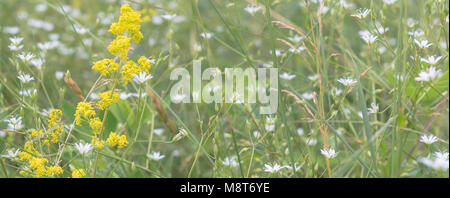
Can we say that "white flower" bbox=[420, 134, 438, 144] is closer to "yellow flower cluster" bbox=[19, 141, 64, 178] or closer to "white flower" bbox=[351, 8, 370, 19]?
"white flower" bbox=[351, 8, 370, 19]

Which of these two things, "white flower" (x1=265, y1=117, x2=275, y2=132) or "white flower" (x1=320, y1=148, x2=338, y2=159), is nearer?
"white flower" (x1=320, y1=148, x2=338, y2=159)

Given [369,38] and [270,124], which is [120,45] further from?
[369,38]

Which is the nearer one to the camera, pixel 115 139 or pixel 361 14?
pixel 115 139

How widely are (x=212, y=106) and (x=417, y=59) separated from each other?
462mm

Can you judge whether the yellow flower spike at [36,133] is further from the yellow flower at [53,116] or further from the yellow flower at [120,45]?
the yellow flower at [120,45]

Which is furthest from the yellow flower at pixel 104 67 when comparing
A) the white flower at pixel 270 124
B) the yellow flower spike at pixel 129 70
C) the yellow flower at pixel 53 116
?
the white flower at pixel 270 124

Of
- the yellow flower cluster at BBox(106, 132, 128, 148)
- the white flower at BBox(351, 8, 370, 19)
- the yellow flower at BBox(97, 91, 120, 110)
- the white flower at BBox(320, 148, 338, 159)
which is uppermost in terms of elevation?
the white flower at BBox(351, 8, 370, 19)

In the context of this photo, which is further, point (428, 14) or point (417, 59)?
point (428, 14)

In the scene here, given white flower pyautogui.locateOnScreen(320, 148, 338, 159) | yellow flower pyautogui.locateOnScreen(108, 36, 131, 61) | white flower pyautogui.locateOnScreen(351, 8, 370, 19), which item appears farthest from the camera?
white flower pyautogui.locateOnScreen(351, 8, 370, 19)

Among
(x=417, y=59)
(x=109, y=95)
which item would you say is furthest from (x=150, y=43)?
(x=417, y=59)

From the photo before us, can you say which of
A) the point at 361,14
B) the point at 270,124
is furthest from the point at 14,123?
the point at 361,14

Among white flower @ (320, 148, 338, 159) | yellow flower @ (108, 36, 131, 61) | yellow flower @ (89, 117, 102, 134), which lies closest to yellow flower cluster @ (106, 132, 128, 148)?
yellow flower @ (89, 117, 102, 134)

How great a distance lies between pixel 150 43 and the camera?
5.79ft
